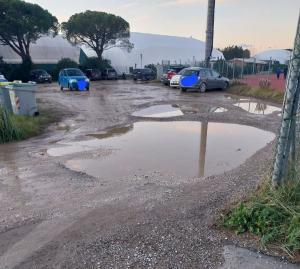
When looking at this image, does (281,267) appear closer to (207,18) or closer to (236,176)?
(236,176)

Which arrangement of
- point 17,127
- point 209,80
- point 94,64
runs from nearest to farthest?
point 17,127
point 209,80
point 94,64

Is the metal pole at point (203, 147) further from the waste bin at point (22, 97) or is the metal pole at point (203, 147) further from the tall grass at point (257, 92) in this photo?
the tall grass at point (257, 92)

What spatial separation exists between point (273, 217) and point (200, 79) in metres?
18.7

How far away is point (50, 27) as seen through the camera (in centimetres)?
4122

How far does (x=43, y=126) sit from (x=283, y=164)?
29.9 feet

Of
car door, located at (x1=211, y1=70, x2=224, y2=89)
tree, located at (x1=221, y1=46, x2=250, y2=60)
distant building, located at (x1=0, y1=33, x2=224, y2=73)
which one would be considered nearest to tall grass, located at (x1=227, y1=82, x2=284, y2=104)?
car door, located at (x1=211, y1=70, x2=224, y2=89)

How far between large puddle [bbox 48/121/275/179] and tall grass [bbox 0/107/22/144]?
1679mm

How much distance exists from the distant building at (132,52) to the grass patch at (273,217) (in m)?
38.9

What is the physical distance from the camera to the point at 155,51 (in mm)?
57906

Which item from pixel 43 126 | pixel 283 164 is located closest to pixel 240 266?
pixel 283 164

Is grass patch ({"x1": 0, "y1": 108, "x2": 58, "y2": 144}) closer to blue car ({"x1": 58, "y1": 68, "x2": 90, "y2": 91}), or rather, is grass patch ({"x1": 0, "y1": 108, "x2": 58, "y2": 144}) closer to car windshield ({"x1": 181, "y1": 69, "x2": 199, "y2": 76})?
car windshield ({"x1": 181, "y1": 69, "x2": 199, "y2": 76})

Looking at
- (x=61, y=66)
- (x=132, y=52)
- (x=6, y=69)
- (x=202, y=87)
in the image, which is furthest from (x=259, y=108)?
(x=132, y=52)

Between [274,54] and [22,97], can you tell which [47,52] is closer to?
[22,97]

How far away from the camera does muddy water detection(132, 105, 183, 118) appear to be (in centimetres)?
1302
